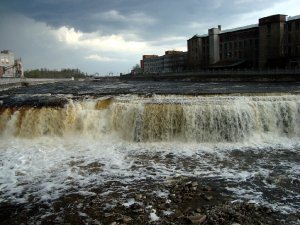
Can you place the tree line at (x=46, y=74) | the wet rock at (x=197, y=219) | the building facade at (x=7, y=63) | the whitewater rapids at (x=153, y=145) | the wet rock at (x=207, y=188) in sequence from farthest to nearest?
the tree line at (x=46, y=74) → the building facade at (x=7, y=63) → the whitewater rapids at (x=153, y=145) → the wet rock at (x=207, y=188) → the wet rock at (x=197, y=219)

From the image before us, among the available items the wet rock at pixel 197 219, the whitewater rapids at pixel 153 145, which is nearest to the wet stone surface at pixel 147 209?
the wet rock at pixel 197 219

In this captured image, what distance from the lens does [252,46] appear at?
7294cm

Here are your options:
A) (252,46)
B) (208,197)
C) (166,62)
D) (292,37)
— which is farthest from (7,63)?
(208,197)

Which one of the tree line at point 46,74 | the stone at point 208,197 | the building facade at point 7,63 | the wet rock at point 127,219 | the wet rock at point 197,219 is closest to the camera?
the wet rock at point 197,219

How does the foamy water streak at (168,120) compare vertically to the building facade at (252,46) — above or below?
below

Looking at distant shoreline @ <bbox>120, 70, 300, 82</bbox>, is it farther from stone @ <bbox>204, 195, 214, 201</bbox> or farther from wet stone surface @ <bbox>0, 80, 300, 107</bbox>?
stone @ <bbox>204, 195, 214, 201</bbox>

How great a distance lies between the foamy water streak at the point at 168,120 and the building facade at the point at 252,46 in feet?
137

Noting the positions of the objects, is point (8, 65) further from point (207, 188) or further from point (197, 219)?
point (197, 219)

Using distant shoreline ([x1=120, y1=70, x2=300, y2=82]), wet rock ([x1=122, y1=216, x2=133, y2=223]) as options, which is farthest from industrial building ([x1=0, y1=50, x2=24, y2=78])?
wet rock ([x1=122, y1=216, x2=133, y2=223])

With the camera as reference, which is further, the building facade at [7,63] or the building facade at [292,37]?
the building facade at [7,63]

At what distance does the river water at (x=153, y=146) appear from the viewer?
11.0 meters

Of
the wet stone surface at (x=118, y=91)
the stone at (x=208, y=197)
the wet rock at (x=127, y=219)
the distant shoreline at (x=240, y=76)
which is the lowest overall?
the wet rock at (x=127, y=219)

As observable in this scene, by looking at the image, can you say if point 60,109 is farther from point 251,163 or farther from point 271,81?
point 271,81

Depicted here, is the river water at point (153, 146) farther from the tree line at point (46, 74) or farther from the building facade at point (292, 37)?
the tree line at point (46, 74)
